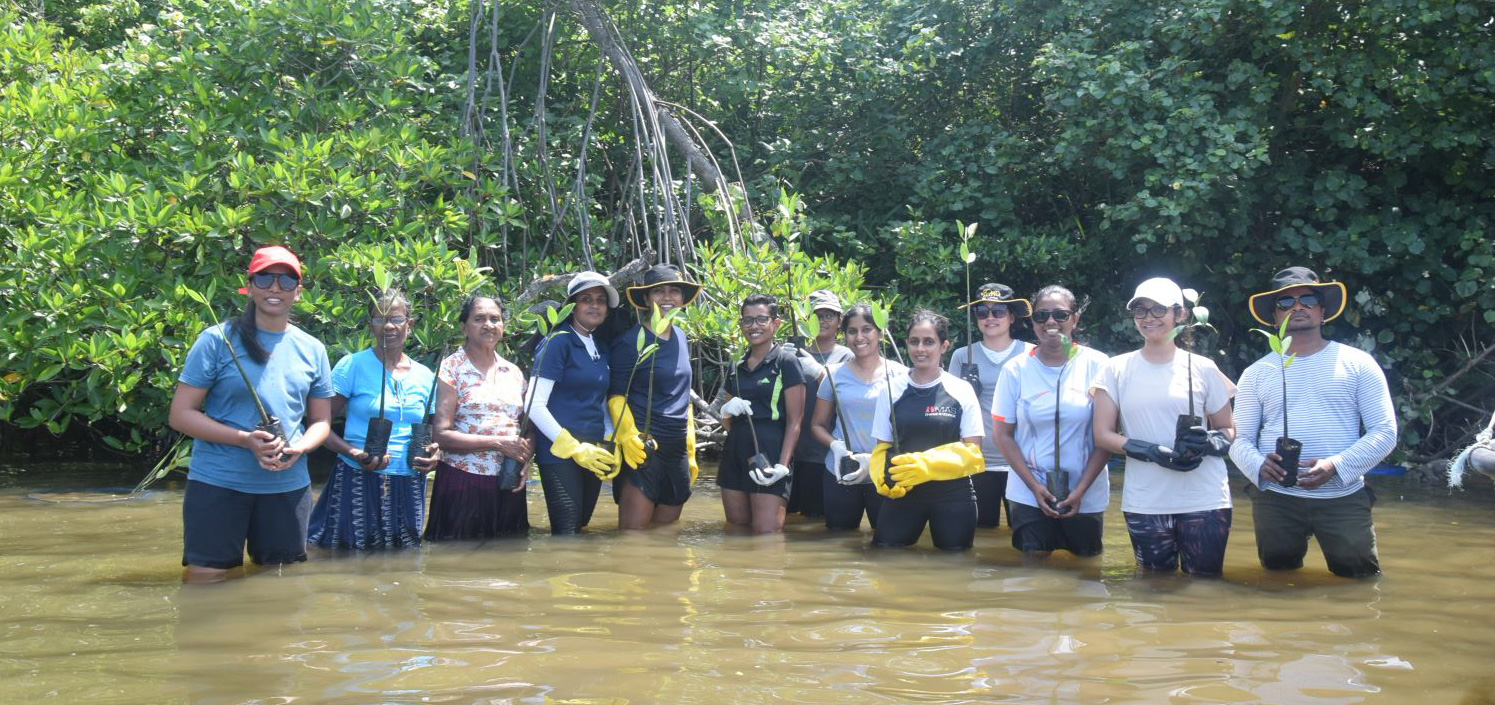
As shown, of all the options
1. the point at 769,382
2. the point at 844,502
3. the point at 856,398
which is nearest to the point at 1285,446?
the point at 856,398

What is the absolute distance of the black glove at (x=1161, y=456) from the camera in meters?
4.92

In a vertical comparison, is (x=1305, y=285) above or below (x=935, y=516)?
above

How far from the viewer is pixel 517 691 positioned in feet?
11.6

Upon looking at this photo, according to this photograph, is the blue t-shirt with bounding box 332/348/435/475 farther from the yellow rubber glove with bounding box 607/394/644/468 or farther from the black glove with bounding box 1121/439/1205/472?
the black glove with bounding box 1121/439/1205/472

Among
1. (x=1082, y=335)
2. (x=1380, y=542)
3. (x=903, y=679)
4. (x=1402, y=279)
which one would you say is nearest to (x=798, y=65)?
(x=1082, y=335)

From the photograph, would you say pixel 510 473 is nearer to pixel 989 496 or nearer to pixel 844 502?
pixel 844 502

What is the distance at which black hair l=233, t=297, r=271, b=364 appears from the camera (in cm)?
459

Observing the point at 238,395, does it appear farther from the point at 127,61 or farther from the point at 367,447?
the point at 127,61

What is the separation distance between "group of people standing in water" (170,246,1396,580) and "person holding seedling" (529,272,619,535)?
0.04 feet

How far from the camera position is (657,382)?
616cm

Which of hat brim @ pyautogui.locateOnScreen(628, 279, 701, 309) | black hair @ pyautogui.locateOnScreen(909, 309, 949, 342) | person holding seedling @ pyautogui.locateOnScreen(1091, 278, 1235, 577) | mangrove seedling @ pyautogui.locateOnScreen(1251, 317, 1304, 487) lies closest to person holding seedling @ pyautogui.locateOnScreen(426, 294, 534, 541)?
hat brim @ pyautogui.locateOnScreen(628, 279, 701, 309)

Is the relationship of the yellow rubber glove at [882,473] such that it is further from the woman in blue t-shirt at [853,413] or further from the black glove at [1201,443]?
the black glove at [1201,443]

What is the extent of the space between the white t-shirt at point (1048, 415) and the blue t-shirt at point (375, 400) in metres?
2.71

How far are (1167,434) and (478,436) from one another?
3.09 meters
